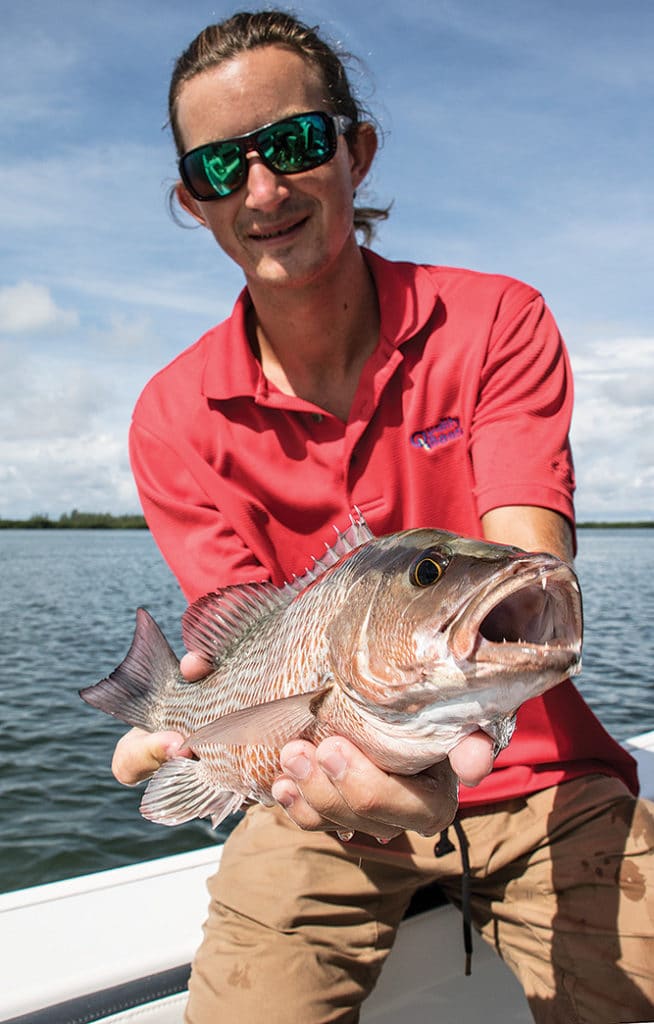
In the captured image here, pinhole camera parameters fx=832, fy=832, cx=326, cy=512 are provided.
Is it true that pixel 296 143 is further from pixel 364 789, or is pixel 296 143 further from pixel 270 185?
pixel 364 789

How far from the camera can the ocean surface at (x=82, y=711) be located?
755cm

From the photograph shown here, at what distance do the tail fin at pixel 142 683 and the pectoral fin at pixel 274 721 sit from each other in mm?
960

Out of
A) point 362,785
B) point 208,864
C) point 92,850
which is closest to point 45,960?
point 208,864

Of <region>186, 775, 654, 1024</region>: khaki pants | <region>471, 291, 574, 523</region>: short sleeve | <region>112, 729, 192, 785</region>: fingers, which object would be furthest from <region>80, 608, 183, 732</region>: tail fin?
<region>471, 291, 574, 523</region>: short sleeve

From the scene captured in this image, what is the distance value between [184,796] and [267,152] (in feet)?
7.61

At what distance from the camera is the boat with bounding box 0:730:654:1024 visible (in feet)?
8.98

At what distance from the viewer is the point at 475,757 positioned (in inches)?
64.2

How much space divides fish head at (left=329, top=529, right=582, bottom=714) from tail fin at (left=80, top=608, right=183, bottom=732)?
1364mm

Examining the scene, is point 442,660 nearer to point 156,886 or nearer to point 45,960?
point 45,960

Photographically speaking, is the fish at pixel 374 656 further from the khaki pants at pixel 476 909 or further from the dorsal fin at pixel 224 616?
the khaki pants at pixel 476 909

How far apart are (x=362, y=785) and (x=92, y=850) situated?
649cm

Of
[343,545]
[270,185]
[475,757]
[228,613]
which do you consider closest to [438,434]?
[343,545]

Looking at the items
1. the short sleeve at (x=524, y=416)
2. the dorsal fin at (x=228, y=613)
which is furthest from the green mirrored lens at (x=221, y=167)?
the dorsal fin at (x=228, y=613)

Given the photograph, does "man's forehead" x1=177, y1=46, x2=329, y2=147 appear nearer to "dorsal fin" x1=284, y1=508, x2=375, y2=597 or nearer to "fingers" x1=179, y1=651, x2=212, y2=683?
"dorsal fin" x1=284, y1=508, x2=375, y2=597
